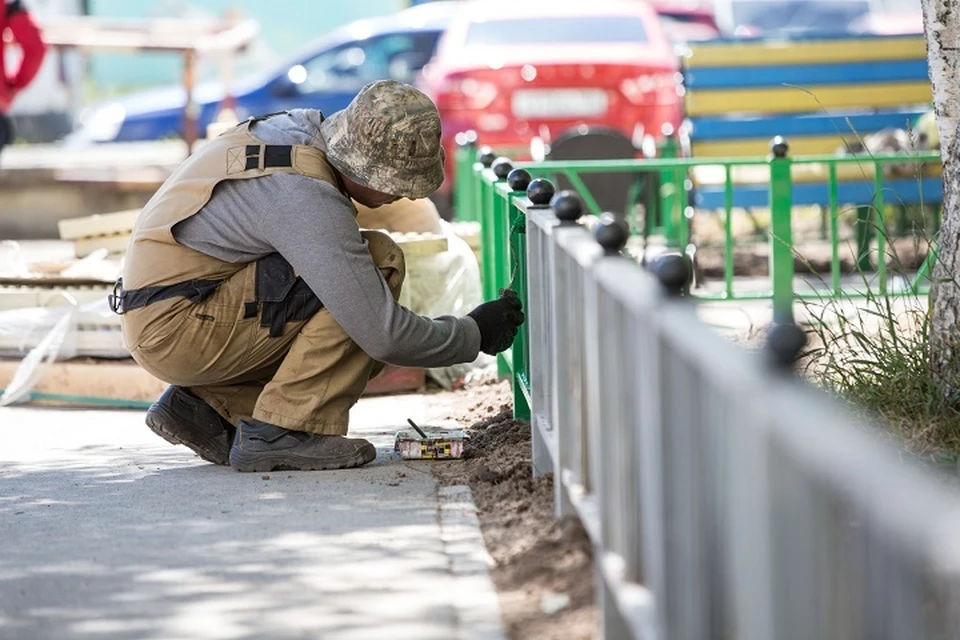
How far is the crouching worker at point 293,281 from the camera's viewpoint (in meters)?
5.08

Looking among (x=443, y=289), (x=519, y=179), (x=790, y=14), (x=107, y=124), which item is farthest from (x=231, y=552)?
(x=790, y=14)

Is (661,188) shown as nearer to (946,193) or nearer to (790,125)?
(790,125)

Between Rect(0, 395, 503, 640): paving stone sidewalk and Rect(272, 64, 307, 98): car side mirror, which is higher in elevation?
Rect(272, 64, 307, 98): car side mirror

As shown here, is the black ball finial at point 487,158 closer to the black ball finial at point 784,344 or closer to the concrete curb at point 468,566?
the concrete curb at point 468,566

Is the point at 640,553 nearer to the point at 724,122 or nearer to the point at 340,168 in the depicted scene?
the point at 340,168

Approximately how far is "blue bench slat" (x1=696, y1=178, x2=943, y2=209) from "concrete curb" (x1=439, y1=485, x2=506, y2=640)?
18.9 ft

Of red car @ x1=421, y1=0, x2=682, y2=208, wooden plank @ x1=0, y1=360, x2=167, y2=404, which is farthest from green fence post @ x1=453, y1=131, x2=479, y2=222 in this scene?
wooden plank @ x1=0, y1=360, x2=167, y2=404

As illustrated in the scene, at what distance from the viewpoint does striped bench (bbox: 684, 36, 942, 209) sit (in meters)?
11.2

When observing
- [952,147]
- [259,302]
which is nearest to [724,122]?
[952,147]

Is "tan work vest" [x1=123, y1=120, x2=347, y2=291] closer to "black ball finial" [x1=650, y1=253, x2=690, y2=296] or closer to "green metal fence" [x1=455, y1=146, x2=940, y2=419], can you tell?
"green metal fence" [x1=455, y1=146, x2=940, y2=419]

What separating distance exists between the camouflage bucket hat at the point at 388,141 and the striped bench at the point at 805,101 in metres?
5.66

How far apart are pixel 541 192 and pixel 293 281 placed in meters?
0.90

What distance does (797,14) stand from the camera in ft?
73.2

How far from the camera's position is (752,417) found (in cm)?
216
